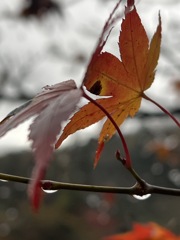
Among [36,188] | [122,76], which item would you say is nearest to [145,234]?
[122,76]

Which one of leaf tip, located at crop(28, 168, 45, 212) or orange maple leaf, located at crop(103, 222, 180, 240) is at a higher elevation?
leaf tip, located at crop(28, 168, 45, 212)

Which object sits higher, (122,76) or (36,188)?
(122,76)

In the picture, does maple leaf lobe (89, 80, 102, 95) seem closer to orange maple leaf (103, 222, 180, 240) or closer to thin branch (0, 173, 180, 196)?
thin branch (0, 173, 180, 196)

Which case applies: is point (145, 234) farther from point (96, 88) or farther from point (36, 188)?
point (36, 188)

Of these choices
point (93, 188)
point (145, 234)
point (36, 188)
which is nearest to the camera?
point (36, 188)

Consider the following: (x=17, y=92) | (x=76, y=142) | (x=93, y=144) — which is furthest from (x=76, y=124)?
(x=76, y=142)

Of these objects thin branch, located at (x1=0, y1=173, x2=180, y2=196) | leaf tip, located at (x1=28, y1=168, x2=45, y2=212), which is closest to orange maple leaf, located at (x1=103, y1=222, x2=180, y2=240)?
thin branch, located at (x1=0, y1=173, x2=180, y2=196)

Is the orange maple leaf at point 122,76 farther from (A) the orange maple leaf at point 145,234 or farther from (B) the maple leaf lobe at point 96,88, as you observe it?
(A) the orange maple leaf at point 145,234

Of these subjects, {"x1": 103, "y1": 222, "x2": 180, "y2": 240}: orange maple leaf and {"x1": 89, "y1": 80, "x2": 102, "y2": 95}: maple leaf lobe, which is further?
{"x1": 103, "y1": 222, "x2": 180, "y2": 240}: orange maple leaf

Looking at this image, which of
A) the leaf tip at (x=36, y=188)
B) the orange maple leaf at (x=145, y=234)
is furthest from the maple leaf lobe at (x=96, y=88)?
the orange maple leaf at (x=145, y=234)
